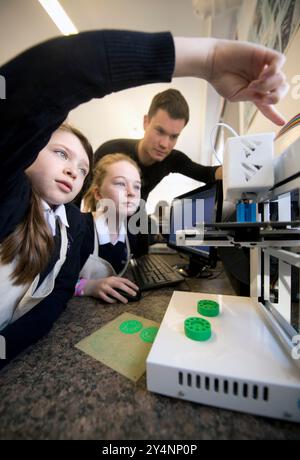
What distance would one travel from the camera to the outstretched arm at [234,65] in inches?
11.4

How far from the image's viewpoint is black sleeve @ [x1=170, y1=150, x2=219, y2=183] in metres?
1.12

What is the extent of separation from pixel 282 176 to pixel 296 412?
33 centimetres

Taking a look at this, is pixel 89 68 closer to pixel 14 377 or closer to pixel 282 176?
pixel 282 176

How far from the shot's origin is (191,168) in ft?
4.03

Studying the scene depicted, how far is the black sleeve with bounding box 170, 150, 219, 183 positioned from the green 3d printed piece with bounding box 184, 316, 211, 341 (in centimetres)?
91

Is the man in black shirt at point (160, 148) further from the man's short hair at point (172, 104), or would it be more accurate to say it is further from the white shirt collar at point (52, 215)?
the white shirt collar at point (52, 215)

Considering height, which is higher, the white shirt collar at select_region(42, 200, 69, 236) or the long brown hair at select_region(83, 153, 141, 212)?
the long brown hair at select_region(83, 153, 141, 212)

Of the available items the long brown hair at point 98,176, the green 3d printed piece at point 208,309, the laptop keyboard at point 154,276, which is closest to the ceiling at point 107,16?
the long brown hair at point 98,176

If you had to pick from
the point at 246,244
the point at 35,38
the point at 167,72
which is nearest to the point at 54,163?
the point at 167,72

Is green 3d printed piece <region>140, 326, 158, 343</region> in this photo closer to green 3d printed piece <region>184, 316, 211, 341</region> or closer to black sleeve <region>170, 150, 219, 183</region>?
green 3d printed piece <region>184, 316, 211, 341</region>

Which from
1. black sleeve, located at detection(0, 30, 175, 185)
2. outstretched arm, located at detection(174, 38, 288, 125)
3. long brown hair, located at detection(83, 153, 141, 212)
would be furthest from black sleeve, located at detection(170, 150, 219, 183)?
black sleeve, located at detection(0, 30, 175, 185)

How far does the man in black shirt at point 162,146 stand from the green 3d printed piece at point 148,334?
82cm

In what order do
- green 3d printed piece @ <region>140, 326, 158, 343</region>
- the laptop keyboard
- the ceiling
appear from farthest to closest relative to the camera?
the ceiling, the laptop keyboard, green 3d printed piece @ <region>140, 326, 158, 343</region>

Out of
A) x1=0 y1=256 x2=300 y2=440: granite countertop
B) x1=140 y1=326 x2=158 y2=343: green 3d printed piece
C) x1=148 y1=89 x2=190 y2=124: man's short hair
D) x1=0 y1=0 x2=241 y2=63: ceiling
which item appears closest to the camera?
x1=0 y1=256 x2=300 y2=440: granite countertop
